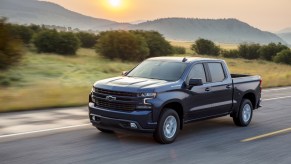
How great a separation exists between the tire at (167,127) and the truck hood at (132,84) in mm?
575

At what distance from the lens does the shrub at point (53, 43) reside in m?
49.2

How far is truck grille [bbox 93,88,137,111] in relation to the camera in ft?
30.2

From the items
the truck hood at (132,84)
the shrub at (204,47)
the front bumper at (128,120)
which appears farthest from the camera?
the shrub at (204,47)

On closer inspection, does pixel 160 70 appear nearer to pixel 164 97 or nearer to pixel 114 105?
pixel 164 97

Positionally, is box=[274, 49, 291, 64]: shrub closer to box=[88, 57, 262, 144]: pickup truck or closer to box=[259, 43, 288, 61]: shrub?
box=[259, 43, 288, 61]: shrub

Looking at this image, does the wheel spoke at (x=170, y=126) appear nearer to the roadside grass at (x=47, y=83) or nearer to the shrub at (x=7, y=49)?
the roadside grass at (x=47, y=83)

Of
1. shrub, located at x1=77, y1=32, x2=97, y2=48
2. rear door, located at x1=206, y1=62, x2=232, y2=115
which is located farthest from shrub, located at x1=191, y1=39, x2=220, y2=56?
rear door, located at x1=206, y1=62, x2=232, y2=115

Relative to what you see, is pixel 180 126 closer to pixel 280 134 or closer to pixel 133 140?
pixel 133 140

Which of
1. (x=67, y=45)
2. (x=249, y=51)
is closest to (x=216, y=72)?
(x=67, y=45)

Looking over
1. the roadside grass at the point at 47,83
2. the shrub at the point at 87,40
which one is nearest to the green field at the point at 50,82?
the roadside grass at the point at 47,83

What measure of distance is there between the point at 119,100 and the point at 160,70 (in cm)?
160

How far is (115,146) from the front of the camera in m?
9.22

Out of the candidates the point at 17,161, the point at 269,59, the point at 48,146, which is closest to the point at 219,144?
the point at 48,146

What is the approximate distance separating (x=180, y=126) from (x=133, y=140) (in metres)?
1.04
